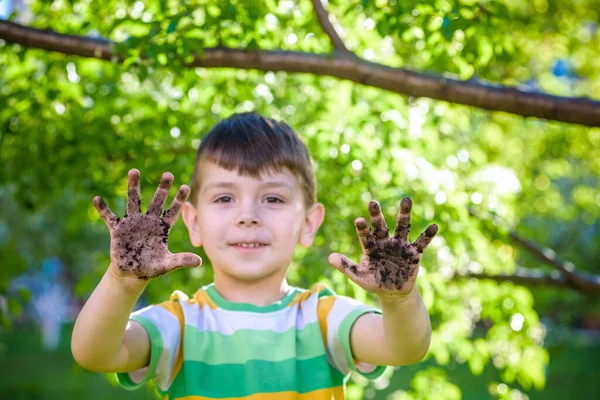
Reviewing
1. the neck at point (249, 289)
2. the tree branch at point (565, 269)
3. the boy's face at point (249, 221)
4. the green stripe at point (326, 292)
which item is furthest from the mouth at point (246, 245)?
the tree branch at point (565, 269)

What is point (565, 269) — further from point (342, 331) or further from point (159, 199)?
point (159, 199)

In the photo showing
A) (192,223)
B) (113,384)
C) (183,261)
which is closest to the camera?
(183,261)

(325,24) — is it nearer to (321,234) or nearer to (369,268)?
(321,234)

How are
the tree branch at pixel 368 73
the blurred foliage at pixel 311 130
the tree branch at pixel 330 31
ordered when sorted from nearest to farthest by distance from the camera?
the tree branch at pixel 368 73 < the tree branch at pixel 330 31 < the blurred foliage at pixel 311 130

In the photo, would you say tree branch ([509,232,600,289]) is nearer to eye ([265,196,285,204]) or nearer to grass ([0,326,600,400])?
eye ([265,196,285,204])

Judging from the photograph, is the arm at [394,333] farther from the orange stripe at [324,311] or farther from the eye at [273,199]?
the eye at [273,199]

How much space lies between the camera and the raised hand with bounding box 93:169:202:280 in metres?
1.89

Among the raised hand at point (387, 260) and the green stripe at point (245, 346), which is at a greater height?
the raised hand at point (387, 260)

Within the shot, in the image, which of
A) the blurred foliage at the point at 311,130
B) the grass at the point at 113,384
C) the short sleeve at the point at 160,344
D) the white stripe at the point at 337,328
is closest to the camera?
the short sleeve at the point at 160,344

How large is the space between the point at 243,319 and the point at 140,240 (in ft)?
2.06

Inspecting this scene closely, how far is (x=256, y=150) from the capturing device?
99.3 inches

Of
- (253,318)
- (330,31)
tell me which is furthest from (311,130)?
(253,318)

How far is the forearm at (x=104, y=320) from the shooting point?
1951 millimetres

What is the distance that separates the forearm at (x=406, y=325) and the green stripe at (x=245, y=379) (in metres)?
0.36
